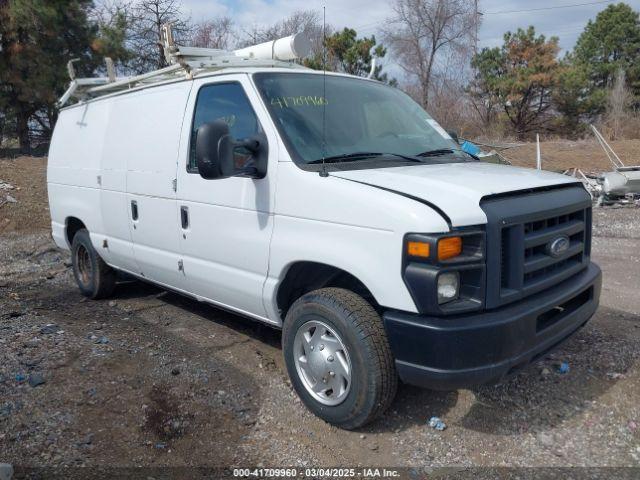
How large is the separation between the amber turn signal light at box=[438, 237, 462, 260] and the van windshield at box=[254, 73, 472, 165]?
100cm

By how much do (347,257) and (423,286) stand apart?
1.71 feet

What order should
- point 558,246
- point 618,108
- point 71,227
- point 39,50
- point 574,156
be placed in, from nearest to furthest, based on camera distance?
point 558,246, point 71,227, point 39,50, point 574,156, point 618,108

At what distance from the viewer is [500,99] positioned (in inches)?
1265

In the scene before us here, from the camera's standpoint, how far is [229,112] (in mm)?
4020

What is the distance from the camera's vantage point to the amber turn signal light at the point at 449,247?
9.03ft

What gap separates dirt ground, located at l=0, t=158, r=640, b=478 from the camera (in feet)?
10.3

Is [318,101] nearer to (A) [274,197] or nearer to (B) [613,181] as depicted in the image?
(A) [274,197]

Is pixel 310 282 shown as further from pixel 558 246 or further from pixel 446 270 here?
pixel 558 246

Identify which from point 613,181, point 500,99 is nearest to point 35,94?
point 613,181

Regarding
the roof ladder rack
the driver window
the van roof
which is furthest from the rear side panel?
the driver window

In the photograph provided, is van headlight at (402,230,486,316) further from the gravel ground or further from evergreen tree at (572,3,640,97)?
evergreen tree at (572,3,640,97)

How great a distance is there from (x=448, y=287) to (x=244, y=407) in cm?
169

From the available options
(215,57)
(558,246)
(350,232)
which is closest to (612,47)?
(215,57)

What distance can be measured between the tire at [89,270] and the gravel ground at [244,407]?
728mm
